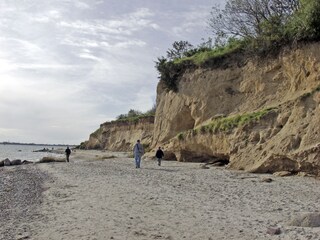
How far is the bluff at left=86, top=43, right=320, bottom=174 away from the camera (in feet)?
63.3

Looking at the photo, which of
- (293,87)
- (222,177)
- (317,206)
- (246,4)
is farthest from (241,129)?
(317,206)

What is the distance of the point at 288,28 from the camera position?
80.6ft

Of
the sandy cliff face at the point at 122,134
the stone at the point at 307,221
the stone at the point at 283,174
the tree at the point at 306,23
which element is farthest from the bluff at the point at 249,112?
the sandy cliff face at the point at 122,134

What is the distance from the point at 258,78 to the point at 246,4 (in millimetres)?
6367

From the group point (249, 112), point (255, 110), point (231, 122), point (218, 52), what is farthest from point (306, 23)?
point (218, 52)

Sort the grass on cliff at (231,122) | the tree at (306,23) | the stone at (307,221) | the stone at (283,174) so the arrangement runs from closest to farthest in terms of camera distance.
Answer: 1. the stone at (307,221)
2. the stone at (283,174)
3. the tree at (306,23)
4. the grass on cliff at (231,122)

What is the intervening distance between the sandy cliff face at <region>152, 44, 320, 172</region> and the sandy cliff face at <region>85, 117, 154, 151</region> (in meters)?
25.1

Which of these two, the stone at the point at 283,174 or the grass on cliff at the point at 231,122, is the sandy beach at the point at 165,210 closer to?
Answer: the stone at the point at 283,174

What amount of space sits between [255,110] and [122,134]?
2152 inches

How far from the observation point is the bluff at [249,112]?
19.3 m

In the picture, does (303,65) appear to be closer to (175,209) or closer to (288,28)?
(288,28)

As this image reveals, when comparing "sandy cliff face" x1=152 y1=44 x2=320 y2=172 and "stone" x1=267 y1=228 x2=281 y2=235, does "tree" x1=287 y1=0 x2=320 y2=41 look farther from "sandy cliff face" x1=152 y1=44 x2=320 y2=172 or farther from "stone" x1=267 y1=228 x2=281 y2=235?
"stone" x1=267 y1=228 x2=281 y2=235

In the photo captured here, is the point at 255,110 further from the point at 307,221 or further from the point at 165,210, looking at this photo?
the point at 307,221

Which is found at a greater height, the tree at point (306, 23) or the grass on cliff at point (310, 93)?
the tree at point (306, 23)
